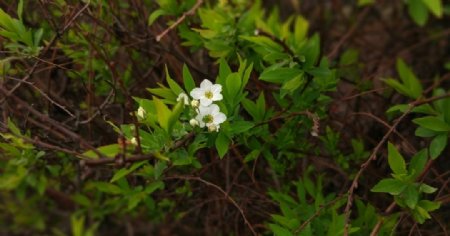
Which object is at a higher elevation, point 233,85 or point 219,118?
point 233,85

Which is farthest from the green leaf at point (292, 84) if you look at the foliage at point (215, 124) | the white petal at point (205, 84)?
the white petal at point (205, 84)

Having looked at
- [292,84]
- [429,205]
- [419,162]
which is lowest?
[429,205]

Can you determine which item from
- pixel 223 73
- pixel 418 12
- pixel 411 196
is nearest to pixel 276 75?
pixel 223 73

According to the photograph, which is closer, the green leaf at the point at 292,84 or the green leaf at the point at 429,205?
the green leaf at the point at 429,205

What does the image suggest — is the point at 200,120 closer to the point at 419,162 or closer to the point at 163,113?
the point at 163,113

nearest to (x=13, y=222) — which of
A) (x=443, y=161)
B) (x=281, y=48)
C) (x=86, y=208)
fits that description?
(x=86, y=208)

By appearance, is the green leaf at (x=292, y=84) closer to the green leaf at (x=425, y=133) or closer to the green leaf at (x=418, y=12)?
the green leaf at (x=425, y=133)
